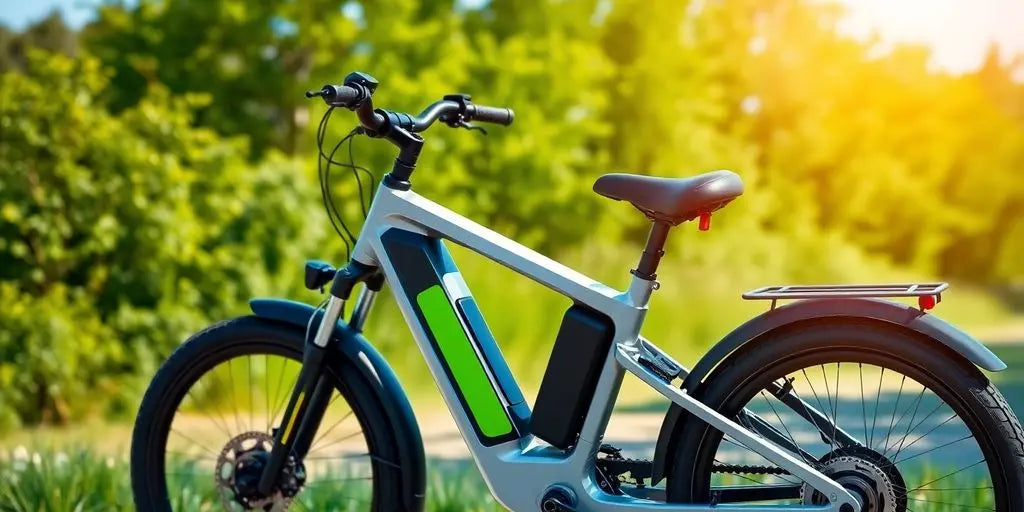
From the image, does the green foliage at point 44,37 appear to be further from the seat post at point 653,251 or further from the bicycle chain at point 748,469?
the bicycle chain at point 748,469

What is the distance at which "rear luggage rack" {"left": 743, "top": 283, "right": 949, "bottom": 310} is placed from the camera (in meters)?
2.48

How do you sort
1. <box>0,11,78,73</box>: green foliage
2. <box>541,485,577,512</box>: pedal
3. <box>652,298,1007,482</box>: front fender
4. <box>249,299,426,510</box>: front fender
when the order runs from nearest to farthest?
<box>652,298,1007,482</box>: front fender < <box>541,485,577,512</box>: pedal < <box>249,299,426,510</box>: front fender < <box>0,11,78,73</box>: green foliage

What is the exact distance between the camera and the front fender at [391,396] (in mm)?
3016

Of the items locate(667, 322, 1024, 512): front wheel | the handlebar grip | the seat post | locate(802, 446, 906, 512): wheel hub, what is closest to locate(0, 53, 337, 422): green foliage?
the handlebar grip

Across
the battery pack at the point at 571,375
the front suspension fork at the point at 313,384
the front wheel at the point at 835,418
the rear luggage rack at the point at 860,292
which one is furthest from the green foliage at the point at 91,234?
the rear luggage rack at the point at 860,292

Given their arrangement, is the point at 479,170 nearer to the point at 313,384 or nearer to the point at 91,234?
the point at 91,234

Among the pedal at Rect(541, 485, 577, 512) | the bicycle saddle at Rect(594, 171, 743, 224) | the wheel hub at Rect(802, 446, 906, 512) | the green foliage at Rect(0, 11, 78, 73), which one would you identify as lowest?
the pedal at Rect(541, 485, 577, 512)

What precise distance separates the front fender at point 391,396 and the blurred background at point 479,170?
3.24 feet

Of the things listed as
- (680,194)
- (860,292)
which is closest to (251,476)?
(680,194)

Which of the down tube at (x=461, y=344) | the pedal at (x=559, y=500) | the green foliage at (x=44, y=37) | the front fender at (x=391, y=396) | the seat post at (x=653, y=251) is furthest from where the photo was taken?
the green foliage at (x=44, y=37)

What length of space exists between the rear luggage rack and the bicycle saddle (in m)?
0.23

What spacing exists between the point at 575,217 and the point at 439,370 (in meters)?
10.6

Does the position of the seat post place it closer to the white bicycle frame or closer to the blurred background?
the white bicycle frame

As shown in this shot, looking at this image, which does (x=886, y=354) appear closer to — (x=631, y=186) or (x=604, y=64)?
(x=631, y=186)
